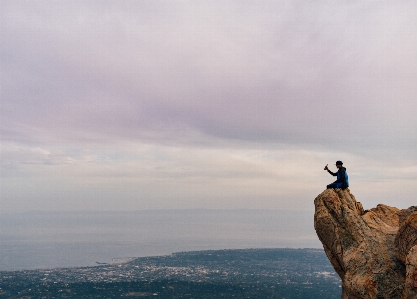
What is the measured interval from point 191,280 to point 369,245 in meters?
104

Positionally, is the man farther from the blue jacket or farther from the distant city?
the distant city

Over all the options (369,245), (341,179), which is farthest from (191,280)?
(369,245)

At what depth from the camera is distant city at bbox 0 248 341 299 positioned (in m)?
91.6

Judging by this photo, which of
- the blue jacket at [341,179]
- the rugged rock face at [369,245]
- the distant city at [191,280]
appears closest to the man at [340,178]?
the blue jacket at [341,179]

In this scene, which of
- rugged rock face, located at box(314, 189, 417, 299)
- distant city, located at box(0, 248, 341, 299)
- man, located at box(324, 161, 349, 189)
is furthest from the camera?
distant city, located at box(0, 248, 341, 299)

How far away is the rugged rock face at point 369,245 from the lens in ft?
42.2

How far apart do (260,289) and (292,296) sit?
1187 cm

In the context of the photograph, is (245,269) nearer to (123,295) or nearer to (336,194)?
(123,295)

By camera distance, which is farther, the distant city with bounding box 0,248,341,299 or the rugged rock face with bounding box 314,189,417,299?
the distant city with bounding box 0,248,341,299

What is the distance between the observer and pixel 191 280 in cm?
11025

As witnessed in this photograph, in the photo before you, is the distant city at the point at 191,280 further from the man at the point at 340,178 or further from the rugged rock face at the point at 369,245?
the man at the point at 340,178

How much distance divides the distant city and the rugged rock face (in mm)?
78908

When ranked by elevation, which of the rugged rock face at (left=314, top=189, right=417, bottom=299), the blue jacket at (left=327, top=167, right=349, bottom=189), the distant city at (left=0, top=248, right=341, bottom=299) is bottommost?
the distant city at (left=0, top=248, right=341, bottom=299)

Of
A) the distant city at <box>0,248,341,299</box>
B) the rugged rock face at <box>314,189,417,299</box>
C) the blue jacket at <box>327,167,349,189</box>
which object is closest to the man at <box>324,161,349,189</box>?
the blue jacket at <box>327,167,349,189</box>
